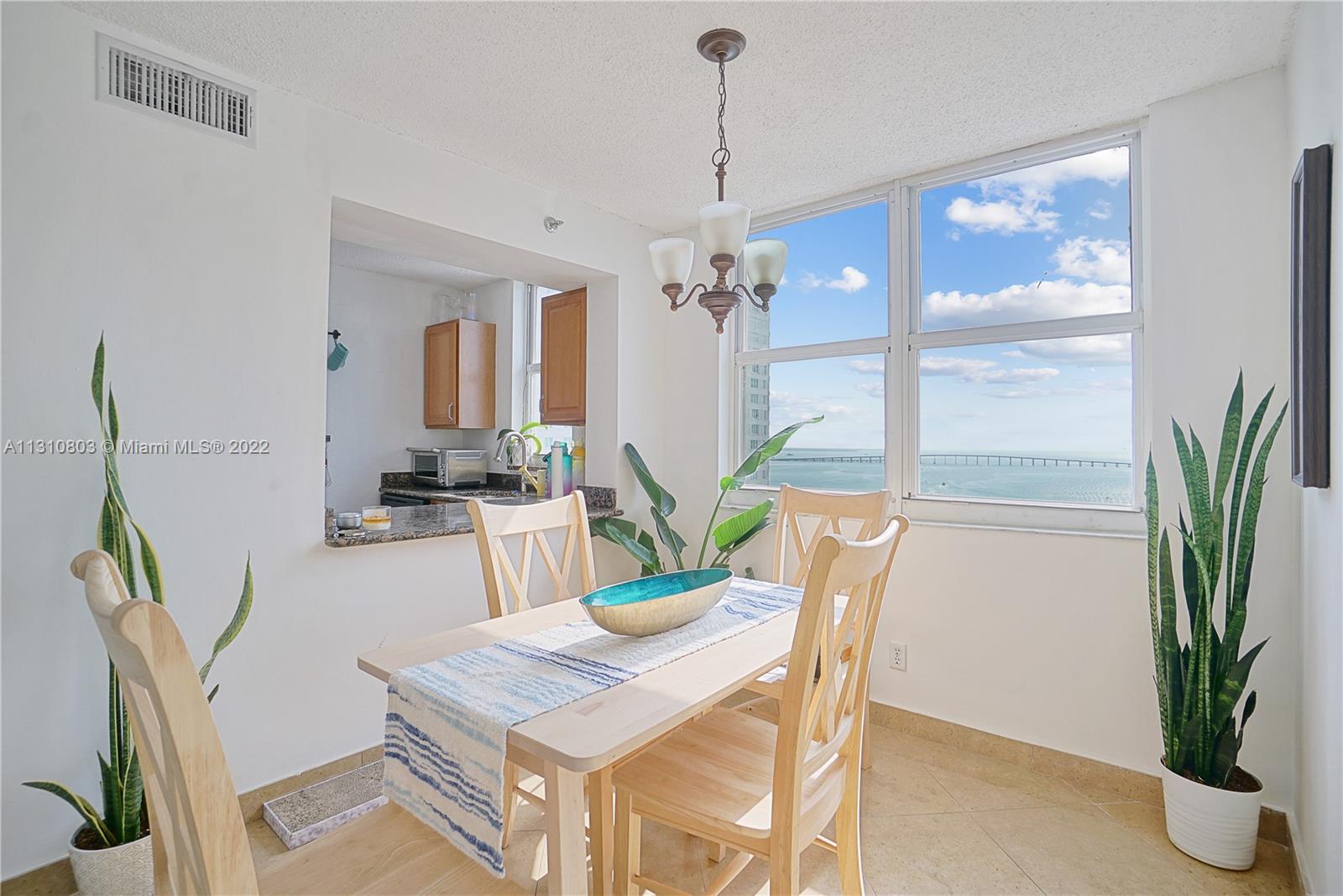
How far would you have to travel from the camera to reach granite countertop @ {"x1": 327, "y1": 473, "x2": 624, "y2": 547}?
235 centimetres

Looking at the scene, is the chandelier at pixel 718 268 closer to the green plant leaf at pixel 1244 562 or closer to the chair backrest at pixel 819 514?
the chair backrest at pixel 819 514

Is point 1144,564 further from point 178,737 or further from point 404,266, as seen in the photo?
point 404,266

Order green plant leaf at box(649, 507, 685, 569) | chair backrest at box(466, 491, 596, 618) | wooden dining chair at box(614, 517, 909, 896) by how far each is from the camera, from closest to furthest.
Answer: wooden dining chair at box(614, 517, 909, 896)
chair backrest at box(466, 491, 596, 618)
green plant leaf at box(649, 507, 685, 569)

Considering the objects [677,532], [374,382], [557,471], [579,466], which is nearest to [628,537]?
[677,532]

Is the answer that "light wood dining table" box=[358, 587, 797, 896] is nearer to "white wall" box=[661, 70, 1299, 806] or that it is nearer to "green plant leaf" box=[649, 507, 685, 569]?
"white wall" box=[661, 70, 1299, 806]

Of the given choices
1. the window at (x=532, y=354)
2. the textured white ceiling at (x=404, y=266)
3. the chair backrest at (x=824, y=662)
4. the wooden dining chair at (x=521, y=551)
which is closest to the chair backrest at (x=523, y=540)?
the wooden dining chair at (x=521, y=551)

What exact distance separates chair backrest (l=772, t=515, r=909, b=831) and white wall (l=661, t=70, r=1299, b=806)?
1.37 m

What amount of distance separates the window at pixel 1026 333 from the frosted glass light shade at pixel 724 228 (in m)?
1.51

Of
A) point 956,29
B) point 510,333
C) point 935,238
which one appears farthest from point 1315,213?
point 510,333

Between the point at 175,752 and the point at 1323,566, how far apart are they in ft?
7.70

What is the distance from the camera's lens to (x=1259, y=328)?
6.67 ft

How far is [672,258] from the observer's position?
1.86 metres

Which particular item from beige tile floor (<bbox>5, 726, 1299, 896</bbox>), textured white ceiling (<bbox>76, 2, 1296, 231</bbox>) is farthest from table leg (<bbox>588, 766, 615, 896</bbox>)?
textured white ceiling (<bbox>76, 2, 1296, 231</bbox>)

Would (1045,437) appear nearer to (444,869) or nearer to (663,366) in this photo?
(663,366)
